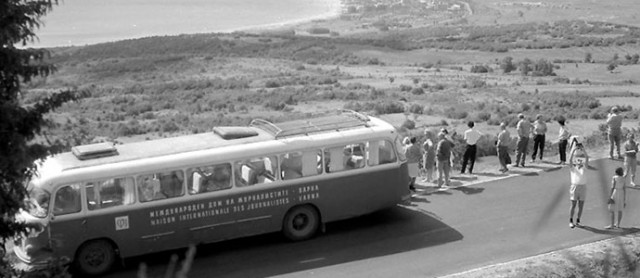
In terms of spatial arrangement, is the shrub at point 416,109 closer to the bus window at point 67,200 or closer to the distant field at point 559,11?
the bus window at point 67,200

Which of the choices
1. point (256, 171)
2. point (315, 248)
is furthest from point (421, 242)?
point (256, 171)

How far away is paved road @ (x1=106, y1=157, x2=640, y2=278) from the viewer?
564 inches

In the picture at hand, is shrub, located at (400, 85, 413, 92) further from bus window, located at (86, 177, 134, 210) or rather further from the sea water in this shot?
the sea water

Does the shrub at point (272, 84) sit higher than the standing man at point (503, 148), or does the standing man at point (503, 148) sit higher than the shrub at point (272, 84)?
the standing man at point (503, 148)

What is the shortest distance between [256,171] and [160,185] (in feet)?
5.66

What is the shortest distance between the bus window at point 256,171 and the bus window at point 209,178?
0.19m

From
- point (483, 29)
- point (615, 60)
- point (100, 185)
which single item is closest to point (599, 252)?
point (100, 185)

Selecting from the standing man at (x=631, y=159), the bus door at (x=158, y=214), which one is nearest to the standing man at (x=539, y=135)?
the standing man at (x=631, y=159)

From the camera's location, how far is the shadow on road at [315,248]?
14477mm

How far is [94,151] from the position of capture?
14.5m

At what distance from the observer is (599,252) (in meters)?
12.7

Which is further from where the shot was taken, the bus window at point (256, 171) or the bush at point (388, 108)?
the bush at point (388, 108)

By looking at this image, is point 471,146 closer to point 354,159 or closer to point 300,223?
point 354,159

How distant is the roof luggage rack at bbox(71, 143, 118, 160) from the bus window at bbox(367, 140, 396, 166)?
4.64 meters
